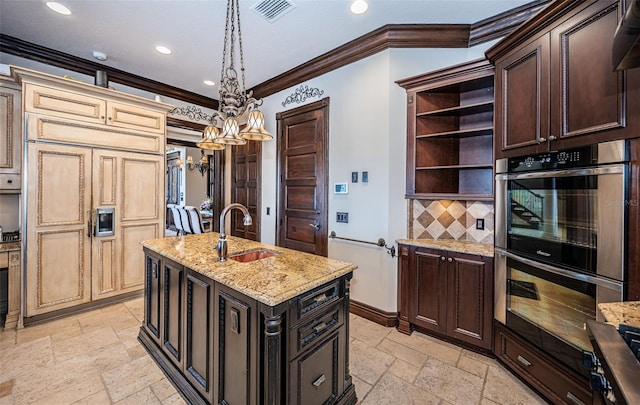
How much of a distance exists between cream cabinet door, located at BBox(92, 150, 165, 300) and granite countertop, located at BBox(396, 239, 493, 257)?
123 inches

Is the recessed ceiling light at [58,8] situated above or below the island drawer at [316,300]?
above

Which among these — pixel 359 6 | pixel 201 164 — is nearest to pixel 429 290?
pixel 359 6

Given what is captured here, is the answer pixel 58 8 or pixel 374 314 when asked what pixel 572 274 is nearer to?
pixel 374 314

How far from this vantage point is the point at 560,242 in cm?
166

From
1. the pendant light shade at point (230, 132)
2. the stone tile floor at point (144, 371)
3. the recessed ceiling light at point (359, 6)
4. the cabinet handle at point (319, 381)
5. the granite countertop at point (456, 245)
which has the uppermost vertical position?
the recessed ceiling light at point (359, 6)

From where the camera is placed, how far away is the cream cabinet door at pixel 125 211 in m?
3.02

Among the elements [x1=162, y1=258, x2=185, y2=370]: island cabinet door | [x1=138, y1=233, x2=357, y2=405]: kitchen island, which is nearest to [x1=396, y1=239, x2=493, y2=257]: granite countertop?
[x1=138, y1=233, x2=357, y2=405]: kitchen island

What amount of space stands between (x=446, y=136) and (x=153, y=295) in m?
3.09

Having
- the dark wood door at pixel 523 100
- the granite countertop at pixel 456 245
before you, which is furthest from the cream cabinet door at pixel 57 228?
the dark wood door at pixel 523 100

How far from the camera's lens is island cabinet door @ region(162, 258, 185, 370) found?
1.81 metres

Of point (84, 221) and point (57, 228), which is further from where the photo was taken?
point (84, 221)

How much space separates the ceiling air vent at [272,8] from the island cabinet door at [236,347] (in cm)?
245

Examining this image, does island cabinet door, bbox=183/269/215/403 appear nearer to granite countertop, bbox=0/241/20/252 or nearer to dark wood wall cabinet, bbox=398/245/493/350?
dark wood wall cabinet, bbox=398/245/493/350

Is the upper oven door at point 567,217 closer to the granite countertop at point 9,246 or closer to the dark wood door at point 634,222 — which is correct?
the dark wood door at point 634,222
